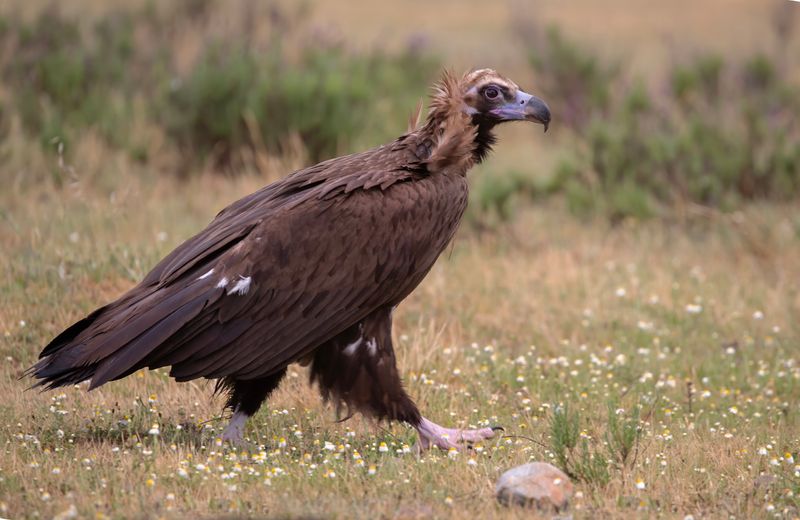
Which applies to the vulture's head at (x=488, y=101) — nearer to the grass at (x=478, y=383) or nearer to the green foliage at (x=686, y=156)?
the grass at (x=478, y=383)

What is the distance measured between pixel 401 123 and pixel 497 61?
5264 millimetres

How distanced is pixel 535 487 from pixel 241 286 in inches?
60.5

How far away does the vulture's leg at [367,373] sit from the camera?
519 centimetres

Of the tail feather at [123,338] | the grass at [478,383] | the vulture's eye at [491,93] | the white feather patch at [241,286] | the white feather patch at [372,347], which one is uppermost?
the vulture's eye at [491,93]

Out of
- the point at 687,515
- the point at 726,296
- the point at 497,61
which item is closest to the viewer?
the point at 687,515

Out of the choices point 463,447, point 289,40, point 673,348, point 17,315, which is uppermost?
point 289,40

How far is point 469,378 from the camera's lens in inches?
257

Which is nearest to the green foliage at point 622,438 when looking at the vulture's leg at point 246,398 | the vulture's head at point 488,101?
the vulture's leg at point 246,398

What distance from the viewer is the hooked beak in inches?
224

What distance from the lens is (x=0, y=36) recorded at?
12.2 m

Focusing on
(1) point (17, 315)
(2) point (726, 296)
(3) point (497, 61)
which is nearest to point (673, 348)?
(2) point (726, 296)

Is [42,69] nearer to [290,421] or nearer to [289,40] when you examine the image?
[289,40]

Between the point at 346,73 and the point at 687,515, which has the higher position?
the point at 346,73

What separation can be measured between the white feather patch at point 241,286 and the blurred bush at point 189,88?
5.62 metres
